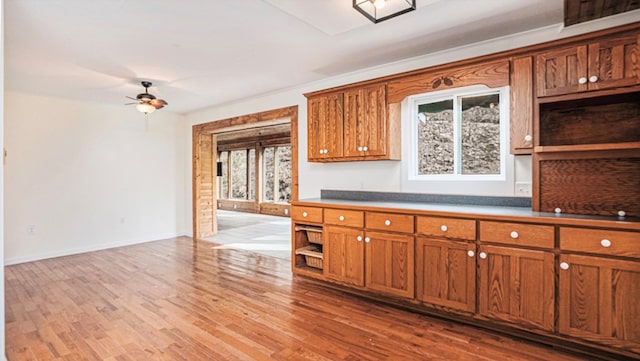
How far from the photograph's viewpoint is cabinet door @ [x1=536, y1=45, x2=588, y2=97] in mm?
2494

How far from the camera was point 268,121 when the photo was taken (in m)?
5.32

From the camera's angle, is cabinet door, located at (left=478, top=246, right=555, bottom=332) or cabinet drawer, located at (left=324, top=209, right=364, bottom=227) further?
cabinet drawer, located at (left=324, top=209, right=364, bottom=227)

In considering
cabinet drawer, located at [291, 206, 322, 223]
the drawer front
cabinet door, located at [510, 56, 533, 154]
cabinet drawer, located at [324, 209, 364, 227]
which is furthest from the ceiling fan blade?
cabinet door, located at [510, 56, 533, 154]

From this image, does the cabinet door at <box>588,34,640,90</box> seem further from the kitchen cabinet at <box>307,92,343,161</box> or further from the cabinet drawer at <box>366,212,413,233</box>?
the kitchen cabinet at <box>307,92,343,161</box>

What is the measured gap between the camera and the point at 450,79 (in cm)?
310

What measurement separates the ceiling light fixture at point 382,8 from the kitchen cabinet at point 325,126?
1348 millimetres

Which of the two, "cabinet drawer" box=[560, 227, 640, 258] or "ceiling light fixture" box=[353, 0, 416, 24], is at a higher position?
"ceiling light fixture" box=[353, 0, 416, 24]

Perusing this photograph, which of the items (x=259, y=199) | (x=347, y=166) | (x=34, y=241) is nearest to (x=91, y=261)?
(x=34, y=241)

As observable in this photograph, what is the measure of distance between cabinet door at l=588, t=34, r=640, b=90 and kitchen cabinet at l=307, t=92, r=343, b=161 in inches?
88.3

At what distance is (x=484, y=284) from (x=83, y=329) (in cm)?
328

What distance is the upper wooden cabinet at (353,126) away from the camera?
355 cm

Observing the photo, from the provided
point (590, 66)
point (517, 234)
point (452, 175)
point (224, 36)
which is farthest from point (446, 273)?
point (224, 36)

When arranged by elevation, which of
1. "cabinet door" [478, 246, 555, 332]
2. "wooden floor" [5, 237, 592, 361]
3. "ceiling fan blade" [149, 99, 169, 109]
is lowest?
"wooden floor" [5, 237, 592, 361]

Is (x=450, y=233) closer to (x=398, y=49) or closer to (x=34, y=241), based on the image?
(x=398, y=49)
